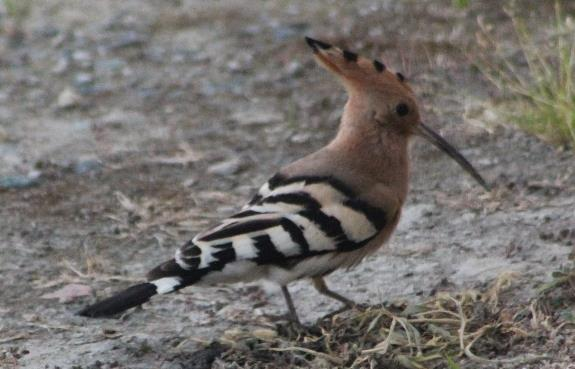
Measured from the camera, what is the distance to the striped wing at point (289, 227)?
3.46 meters

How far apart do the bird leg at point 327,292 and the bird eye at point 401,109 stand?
0.56 meters

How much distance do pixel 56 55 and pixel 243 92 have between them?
1.18 meters

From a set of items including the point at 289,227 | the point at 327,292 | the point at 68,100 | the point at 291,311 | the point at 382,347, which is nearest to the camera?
the point at 382,347

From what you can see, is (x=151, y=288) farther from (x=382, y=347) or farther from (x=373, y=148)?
(x=373, y=148)

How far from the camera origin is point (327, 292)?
3797 millimetres

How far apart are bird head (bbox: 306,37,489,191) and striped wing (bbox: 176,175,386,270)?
30cm

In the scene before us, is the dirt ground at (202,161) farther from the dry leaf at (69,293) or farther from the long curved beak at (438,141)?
the long curved beak at (438,141)

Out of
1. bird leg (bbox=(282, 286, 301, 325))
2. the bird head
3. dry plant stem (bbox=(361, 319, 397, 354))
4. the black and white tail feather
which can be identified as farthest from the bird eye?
dry plant stem (bbox=(361, 319, 397, 354))

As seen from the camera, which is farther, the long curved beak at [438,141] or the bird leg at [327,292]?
the long curved beak at [438,141]

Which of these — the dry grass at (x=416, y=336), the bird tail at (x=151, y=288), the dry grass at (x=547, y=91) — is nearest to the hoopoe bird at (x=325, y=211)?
the bird tail at (x=151, y=288)

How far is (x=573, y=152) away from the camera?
4898 millimetres

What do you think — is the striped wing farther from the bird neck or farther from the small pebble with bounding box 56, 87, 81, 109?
the small pebble with bounding box 56, 87, 81, 109

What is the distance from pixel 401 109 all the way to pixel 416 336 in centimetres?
79

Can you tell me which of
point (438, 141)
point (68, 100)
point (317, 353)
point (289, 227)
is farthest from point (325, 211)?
point (68, 100)
